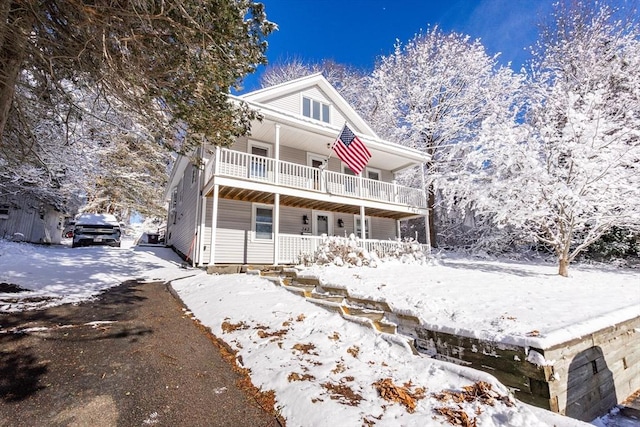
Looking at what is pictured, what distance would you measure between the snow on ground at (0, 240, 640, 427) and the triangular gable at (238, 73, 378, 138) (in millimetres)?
7955

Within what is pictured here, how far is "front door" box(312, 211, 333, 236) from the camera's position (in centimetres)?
1308

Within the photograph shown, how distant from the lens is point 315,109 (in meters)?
14.2

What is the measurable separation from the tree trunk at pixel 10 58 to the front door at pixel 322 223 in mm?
10015

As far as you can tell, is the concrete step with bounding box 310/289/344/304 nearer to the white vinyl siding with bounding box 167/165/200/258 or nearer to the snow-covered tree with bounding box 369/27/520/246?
the white vinyl siding with bounding box 167/165/200/258

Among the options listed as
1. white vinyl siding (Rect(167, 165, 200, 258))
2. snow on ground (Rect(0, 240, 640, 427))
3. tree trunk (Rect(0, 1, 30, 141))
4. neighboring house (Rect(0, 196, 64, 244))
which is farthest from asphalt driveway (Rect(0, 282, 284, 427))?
neighboring house (Rect(0, 196, 64, 244))

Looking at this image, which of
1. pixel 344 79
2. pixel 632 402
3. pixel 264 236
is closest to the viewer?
pixel 632 402

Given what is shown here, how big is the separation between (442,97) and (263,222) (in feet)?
46.1

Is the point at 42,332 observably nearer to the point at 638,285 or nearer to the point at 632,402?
the point at 632,402

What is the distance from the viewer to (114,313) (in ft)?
16.5

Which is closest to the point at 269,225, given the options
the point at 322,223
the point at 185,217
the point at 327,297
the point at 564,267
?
the point at 322,223

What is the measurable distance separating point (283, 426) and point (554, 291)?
665cm

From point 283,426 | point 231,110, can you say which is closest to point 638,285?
point 283,426

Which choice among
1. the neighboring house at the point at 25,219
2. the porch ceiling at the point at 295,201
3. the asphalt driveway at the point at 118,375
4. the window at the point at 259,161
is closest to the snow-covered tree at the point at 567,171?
the porch ceiling at the point at 295,201

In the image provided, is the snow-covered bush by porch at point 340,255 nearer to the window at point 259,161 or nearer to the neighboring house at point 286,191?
the neighboring house at point 286,191
